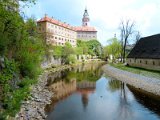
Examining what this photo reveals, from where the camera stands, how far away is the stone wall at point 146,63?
3193 centimetres

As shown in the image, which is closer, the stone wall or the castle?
the stone wall

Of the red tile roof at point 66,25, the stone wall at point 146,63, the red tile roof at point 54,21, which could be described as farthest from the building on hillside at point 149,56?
the red tile roof at point 66,25

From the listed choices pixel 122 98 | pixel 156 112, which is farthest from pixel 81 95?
pixel 156 112

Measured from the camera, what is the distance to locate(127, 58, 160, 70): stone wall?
3193cm

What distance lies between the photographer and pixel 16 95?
1328cm

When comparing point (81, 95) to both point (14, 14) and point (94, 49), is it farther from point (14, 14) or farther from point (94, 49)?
point (94, 49)

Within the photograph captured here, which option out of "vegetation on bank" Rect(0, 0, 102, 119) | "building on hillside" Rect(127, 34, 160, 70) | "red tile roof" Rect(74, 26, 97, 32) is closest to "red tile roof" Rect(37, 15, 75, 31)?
"red tile roof" Rect(74, 26, 97, 32)

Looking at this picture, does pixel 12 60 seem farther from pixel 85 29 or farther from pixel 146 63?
pixel 85 29

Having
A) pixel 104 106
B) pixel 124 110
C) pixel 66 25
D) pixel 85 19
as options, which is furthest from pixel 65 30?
pixel 124 110

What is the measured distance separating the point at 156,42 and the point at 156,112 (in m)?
24.5

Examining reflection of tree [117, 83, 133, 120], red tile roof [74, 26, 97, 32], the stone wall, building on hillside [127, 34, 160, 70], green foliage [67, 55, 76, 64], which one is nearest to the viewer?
reflection of tree [117, 83, 133, 120]

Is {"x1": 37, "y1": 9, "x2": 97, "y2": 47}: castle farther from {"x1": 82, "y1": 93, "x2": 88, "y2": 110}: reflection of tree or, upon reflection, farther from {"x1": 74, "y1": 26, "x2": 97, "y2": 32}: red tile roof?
{"x1": 82, "y1": 93, "x2": 88, "y2": 110}: reflection of tree

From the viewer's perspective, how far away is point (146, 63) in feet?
120

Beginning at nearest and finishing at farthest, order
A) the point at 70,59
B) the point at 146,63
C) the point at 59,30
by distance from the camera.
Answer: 1. the point at 146,63
2. the point at 70,59
3. the point at 59,30
